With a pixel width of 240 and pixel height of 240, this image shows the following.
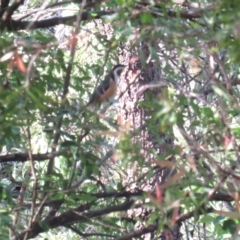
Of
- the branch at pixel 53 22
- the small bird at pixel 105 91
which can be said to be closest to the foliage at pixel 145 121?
the branch at pixel 53 22

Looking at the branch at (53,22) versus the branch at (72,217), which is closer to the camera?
the branch at (72,217)

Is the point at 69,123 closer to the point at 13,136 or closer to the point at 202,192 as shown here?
the point at 13,136

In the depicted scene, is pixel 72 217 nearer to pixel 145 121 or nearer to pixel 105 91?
pixel 145 121

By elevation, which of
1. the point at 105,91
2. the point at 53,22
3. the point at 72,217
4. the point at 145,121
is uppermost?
the point at 53,22

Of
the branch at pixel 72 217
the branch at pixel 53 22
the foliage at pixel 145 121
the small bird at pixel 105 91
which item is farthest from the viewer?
the small bird at pixel 105 91

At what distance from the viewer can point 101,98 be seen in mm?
2402

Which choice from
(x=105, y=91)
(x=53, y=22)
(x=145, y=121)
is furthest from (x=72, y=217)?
(x=53, y=22)

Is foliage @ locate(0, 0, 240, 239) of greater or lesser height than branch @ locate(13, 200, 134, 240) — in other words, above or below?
above

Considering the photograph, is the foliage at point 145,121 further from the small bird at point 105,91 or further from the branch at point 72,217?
the small bird at point 105,91

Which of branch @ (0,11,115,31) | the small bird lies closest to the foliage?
branch @ (0,11,115,31)

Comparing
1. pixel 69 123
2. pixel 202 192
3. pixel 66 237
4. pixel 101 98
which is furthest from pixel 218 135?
pixel 66 237

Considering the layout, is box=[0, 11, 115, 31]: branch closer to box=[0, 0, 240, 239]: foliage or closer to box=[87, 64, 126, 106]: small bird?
box=[0, 0, 240, 239]: foliage

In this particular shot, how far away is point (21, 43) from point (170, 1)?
506mm

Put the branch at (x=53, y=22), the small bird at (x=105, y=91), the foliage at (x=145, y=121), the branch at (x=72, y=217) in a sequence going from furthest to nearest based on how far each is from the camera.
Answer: the small bird at (x=105, y=91), the branch at (x=53, y=22), the branch at (x=72, y=217), the foliage at (x=145, y=121)
